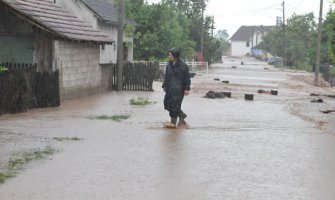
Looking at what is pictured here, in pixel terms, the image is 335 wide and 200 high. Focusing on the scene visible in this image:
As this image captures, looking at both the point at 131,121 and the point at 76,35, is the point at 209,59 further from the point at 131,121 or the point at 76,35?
the point at 131,121

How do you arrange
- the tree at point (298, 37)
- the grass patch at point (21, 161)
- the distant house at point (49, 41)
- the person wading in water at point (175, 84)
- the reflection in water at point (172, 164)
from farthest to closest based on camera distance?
1. the tree at point (298, 37)
2. the distant house at point (49, 41)
3. the person wading in water at point (175, 84)
4. the grass patch at point (21, 161)
5. the reflection in water at point (172, 164)

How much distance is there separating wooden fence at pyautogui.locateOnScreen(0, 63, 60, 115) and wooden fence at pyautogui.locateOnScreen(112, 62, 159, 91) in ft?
32.9

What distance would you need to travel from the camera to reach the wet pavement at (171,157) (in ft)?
24.2

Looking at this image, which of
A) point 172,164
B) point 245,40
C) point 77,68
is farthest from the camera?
point 245,40

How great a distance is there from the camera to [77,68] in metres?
23.3

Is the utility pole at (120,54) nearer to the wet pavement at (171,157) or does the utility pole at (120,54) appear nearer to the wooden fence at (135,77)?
the wooden fence at (135,77)

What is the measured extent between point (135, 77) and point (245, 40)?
159 m

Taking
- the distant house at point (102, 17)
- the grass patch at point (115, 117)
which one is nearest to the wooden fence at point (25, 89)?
the grass patch at point (115, 117)

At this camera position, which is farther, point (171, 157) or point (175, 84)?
point (175, 84)

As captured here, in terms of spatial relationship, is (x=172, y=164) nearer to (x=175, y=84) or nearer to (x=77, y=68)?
(x=175, y=84)

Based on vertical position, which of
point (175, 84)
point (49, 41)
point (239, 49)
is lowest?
point (175, 84)

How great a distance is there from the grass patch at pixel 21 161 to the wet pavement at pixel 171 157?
13 cm

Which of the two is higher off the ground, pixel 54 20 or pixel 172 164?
pixel 54 20

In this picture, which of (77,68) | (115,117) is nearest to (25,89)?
(115,117)
